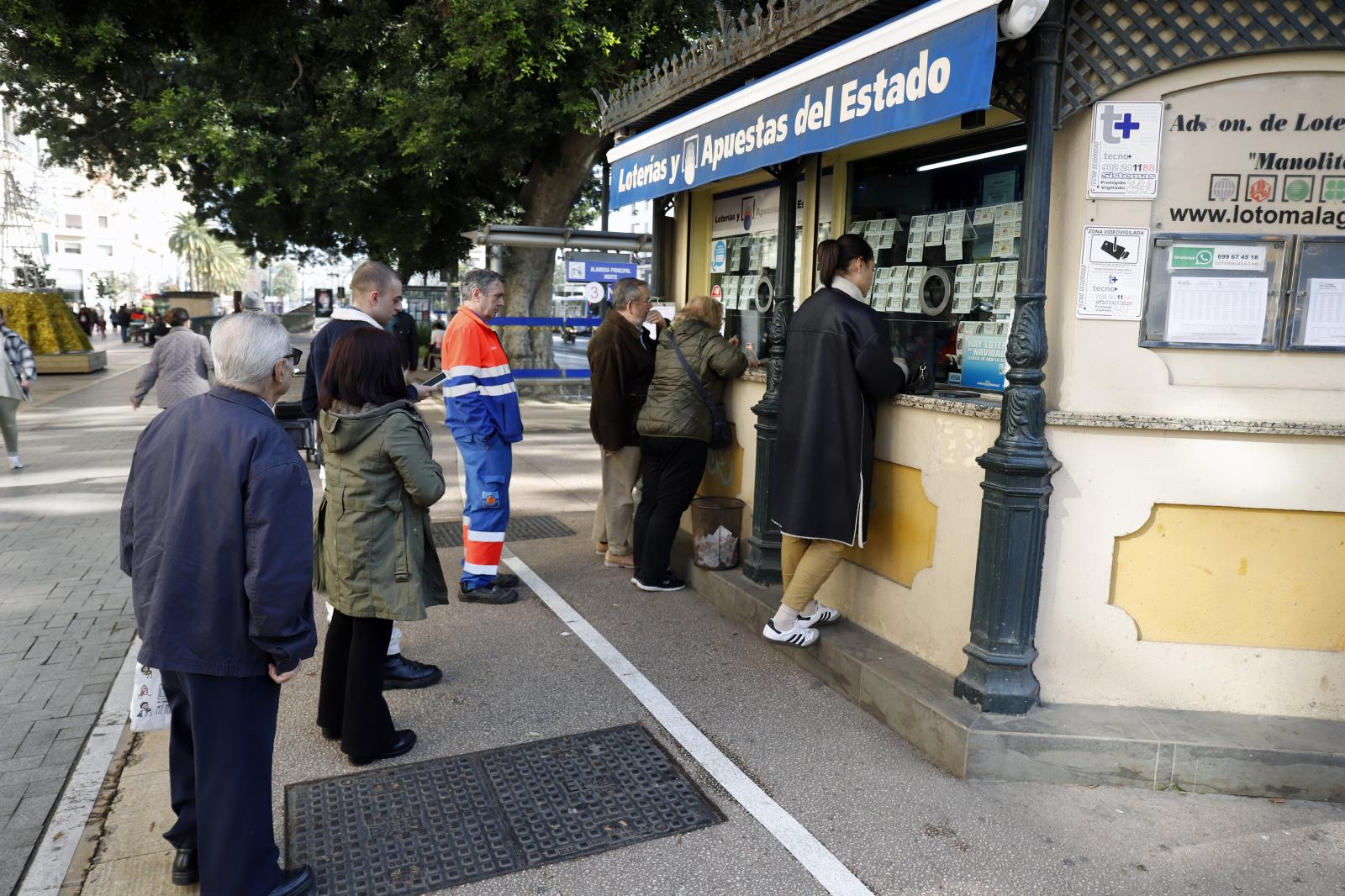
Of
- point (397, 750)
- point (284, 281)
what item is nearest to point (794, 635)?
point (397, 750)

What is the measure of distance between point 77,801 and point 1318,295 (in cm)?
490

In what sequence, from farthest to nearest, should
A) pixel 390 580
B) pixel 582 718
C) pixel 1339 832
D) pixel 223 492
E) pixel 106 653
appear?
pixel 106 653 < pixel 582 718 < pixel 390 580 < pixel 1339 832 < pixel 223 492

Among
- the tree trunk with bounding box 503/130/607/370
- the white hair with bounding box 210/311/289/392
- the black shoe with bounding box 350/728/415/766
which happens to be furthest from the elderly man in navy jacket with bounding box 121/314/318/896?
the tree trunk with bounding box 503/130/607/370

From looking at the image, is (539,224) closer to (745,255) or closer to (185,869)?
(745,255)

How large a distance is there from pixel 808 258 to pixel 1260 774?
339 cm

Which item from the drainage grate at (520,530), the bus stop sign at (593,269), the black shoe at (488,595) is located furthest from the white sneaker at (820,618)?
the bus stop sign at (593,269)

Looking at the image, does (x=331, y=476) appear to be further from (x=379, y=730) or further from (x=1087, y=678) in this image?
(x=1087, y=678)

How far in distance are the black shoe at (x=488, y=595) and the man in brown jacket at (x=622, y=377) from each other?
1.05 m

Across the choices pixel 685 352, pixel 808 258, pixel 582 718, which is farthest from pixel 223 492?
pixel 808 258

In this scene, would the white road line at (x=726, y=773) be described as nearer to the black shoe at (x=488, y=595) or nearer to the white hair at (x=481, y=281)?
the black shoe at (x=488, y=595)

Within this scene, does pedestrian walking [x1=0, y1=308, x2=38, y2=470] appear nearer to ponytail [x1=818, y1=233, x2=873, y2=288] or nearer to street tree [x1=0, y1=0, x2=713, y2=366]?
street tree [x1=0, y1=0, x2=713, y2=366]

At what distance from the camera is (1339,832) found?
323 cm

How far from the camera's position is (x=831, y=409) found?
418 centimetres

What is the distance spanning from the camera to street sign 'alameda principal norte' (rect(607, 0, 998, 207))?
11.0 ft
